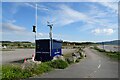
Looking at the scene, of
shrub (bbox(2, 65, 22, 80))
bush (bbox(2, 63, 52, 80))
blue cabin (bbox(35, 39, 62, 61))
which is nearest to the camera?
shrub (bbox(2, 65, 22, 80))

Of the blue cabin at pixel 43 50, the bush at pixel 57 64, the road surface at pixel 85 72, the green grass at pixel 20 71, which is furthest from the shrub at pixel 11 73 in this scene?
the blue cabin at pixel 43 50

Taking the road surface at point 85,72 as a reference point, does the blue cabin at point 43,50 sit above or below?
above

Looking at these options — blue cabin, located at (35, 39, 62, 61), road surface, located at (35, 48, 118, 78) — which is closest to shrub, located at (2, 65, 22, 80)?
road surface, located at (35, 48, 118, 78)

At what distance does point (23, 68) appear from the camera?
14352 mm

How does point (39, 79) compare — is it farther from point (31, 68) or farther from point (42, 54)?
point (42, 54)

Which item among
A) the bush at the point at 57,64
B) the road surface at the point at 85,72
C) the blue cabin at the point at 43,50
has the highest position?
the blue cabin at the point at 43,50

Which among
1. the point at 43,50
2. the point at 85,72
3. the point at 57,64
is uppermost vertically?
the point at 43,50

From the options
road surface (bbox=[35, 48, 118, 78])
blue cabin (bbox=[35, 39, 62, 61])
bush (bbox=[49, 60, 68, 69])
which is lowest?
road surface (bbox=[35, 48, 118, 78])

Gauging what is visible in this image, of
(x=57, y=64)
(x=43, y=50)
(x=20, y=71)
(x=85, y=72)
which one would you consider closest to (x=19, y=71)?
(x=20, y=71)

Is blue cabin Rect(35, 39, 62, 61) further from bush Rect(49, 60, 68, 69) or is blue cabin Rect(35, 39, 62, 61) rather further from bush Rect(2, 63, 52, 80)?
bush Rect(2, 63, 52, 80)

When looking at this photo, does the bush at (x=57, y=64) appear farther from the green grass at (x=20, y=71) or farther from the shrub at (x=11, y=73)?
the shrub at (x=11, y=73)

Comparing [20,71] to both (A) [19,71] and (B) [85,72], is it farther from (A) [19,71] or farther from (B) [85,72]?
(B) [85,72]

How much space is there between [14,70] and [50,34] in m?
10.1

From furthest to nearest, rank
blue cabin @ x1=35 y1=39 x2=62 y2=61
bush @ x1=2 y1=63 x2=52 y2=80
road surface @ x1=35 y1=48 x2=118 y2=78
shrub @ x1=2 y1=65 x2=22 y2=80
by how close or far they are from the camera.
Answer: blue cabin @ x1=35 y1=39 x2=62 y2=61
road surface @ x1=35 y1=48 x2=118 y2=78
bush @ x1=2 y1=63 x2=52 y2=80
shrub @ x1=2 y1=65 x2=22 y2=80
